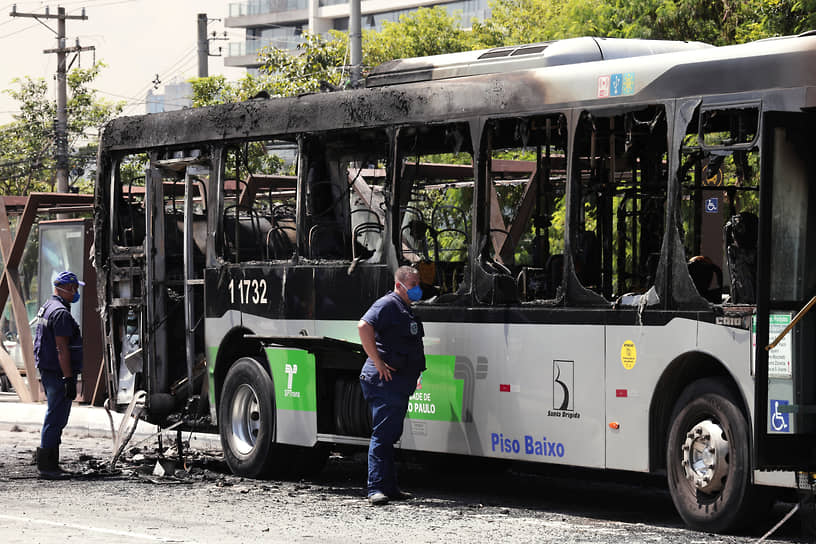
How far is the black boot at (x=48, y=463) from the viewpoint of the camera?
13312 millimetres

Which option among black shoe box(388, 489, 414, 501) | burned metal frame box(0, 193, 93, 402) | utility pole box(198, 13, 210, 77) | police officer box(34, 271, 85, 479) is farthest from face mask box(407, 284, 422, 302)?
utility pole box(198, 13, 210, 77)

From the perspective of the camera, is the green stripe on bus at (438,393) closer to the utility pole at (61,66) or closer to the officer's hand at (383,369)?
the officer's hand at (383,369)

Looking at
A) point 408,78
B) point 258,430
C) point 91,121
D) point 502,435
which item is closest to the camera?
point 502,435

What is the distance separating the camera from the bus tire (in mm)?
9430

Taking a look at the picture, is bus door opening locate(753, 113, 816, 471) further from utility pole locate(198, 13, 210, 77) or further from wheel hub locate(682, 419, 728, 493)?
utility pole locate(198, 13, 210, 77)

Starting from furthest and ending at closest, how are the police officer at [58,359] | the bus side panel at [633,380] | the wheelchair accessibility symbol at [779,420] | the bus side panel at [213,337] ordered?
the bus side panel at [213,337] < the police officer at [58,359] < the bus side panel at [633,380] < the wheelchair accessibility symbol at [779,420]

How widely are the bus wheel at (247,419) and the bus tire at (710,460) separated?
4.49 metres

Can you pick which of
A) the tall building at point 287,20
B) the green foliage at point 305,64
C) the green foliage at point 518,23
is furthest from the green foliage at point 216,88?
the tall building at point 287,20

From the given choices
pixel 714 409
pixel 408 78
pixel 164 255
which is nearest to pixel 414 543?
pixel 714 409

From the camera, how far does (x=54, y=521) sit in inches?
396

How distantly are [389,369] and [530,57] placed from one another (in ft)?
8.59

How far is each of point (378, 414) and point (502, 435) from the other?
39.2 inches

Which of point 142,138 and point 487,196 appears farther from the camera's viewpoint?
point 142,138

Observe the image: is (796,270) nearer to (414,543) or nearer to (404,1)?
(414,543)
